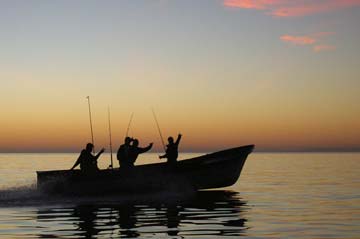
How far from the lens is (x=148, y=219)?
17375mm

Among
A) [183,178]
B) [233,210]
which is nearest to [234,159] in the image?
[183,178]

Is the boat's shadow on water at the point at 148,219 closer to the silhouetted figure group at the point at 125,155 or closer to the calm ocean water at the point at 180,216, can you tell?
the calm ocean water at the point at 180,216

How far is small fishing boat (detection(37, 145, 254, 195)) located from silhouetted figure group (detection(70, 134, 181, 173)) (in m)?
0.28

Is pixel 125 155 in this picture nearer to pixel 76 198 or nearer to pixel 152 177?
pixel 152 177

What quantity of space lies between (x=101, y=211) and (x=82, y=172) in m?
4.91

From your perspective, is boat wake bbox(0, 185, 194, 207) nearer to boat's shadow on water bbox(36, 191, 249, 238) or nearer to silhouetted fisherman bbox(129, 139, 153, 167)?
boat's shadow on water bbox(36, 191, 249, 238)

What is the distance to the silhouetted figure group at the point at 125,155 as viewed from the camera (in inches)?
961

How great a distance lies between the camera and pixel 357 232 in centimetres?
1454

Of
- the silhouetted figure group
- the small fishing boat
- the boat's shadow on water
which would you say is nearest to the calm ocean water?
the boat's shadow on water

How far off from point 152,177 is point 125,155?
4.87 feet

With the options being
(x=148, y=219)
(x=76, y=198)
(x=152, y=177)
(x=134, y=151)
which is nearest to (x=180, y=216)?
(x=148, y=219)

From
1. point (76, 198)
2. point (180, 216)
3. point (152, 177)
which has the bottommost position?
point (180, 216)

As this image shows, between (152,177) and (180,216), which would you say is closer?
(180,216)

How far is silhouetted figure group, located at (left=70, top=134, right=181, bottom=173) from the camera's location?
80.1 ft
